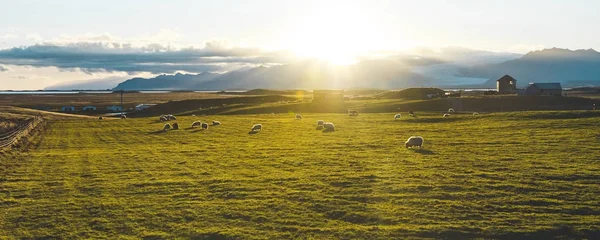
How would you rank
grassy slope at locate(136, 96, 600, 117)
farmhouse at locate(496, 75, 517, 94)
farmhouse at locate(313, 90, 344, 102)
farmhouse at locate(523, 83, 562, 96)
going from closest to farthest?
grassy slope at locate(136, 96, 600, 117), farmhouse at locate(313, 90, 344, 102), farmhouse at locate(523, 83, 562, 96), farmhouse at locate(496, 75, 517, 94)

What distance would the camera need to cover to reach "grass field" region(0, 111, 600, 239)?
19109 mm

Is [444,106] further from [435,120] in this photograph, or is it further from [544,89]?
[544,89]

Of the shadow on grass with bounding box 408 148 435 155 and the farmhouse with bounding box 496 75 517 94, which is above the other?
the farmhouse with bounding box 496 75 517 94

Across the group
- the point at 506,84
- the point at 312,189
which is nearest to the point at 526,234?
the point at 312,189

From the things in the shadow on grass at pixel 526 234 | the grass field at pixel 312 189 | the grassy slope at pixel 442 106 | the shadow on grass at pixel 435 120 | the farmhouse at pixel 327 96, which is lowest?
the shadow on grass at pixel 526 234

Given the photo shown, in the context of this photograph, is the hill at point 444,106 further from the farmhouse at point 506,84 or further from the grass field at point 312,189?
the grass field at point 312,189

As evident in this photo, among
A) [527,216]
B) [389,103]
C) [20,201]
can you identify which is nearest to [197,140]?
[20,201]

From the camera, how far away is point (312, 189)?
993 inches

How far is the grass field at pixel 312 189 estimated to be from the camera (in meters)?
19.1

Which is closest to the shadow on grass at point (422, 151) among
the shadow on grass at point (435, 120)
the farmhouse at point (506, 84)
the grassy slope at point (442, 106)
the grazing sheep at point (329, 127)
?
the grazing sheep at point (329, 127)

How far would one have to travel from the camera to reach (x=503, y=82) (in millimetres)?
136875

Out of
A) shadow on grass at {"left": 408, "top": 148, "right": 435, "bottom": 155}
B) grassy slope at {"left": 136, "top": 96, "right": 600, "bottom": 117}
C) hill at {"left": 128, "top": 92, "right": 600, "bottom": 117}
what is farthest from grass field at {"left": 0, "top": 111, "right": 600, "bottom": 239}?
grassy slope at {"left": 136, "top": 96, "right": 600, "bottom": 117}

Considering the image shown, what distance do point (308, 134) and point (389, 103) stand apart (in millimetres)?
55658

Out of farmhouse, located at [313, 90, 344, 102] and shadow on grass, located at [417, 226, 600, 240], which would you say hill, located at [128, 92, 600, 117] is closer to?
farmhouse, located at [313, 90, 344, 102]
